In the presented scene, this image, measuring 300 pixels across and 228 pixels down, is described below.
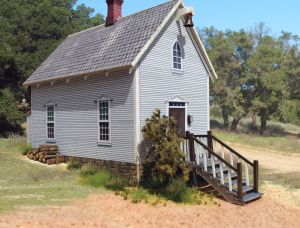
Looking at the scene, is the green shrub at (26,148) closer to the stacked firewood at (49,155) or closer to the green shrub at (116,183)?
the stacked firewood at (49,155)

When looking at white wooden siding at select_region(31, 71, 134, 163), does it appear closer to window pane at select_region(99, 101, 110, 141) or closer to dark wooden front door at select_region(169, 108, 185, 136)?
window pane at select_region(99, 101, 110, 141)

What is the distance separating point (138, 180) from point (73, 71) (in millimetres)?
6509

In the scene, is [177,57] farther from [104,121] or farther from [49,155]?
[49,155]

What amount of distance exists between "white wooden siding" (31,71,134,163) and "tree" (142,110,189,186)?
1030mm

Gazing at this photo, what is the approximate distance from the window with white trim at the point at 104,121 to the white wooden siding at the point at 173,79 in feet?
6.57

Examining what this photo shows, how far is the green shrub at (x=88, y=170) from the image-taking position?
1670 centimetres

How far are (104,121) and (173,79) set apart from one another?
3.63 metres

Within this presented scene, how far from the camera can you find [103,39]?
62.6ft

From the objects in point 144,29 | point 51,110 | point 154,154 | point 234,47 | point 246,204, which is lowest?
point 246,204

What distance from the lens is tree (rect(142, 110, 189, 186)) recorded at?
1406 centimetres

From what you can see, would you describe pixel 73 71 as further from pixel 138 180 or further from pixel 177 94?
pixel 138 180

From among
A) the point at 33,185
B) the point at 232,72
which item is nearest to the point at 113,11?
the point at 33,185

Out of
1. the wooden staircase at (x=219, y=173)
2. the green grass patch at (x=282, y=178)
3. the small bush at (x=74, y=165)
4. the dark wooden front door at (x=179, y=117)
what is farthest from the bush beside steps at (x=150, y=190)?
the green grass patch at (x=282, y=178)

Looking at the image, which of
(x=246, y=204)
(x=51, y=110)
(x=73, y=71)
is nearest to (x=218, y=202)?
(x=246, y=204)
